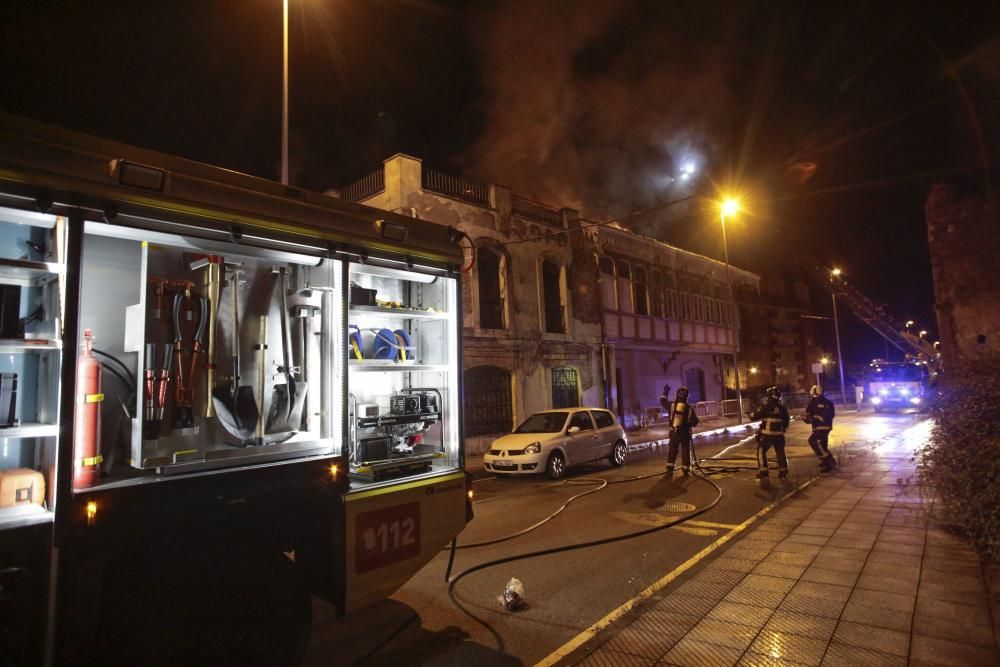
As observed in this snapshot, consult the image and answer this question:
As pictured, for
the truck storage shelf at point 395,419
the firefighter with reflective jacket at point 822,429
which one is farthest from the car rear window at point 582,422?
the truck storage shelf at point 395,419

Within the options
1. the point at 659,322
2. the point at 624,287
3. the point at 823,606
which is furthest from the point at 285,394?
the point at 659,322

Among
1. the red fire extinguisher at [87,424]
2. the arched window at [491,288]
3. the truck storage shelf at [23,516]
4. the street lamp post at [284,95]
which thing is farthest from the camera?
the arched window at [491,288]

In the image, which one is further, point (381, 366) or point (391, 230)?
point (381, 366)

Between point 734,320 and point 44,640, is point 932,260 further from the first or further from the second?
point 734,320

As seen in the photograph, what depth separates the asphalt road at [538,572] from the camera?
3.93 metres

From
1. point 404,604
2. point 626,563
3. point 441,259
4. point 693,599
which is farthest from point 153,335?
point 626,563

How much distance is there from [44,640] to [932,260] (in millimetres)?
11745

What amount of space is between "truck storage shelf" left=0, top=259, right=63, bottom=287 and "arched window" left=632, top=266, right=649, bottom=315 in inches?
893

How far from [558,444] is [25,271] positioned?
9.58 metres

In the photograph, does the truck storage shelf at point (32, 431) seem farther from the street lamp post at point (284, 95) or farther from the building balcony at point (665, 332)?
the building balcony at point (665, 332)

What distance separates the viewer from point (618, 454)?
A: 41.7ft

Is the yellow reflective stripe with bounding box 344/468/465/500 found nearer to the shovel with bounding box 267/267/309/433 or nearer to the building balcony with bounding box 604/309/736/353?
the shovel with bounding box 267/267/309/433

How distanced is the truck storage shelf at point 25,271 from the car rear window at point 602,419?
11.1 meters

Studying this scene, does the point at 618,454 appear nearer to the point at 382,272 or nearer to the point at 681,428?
the point at 681,428
